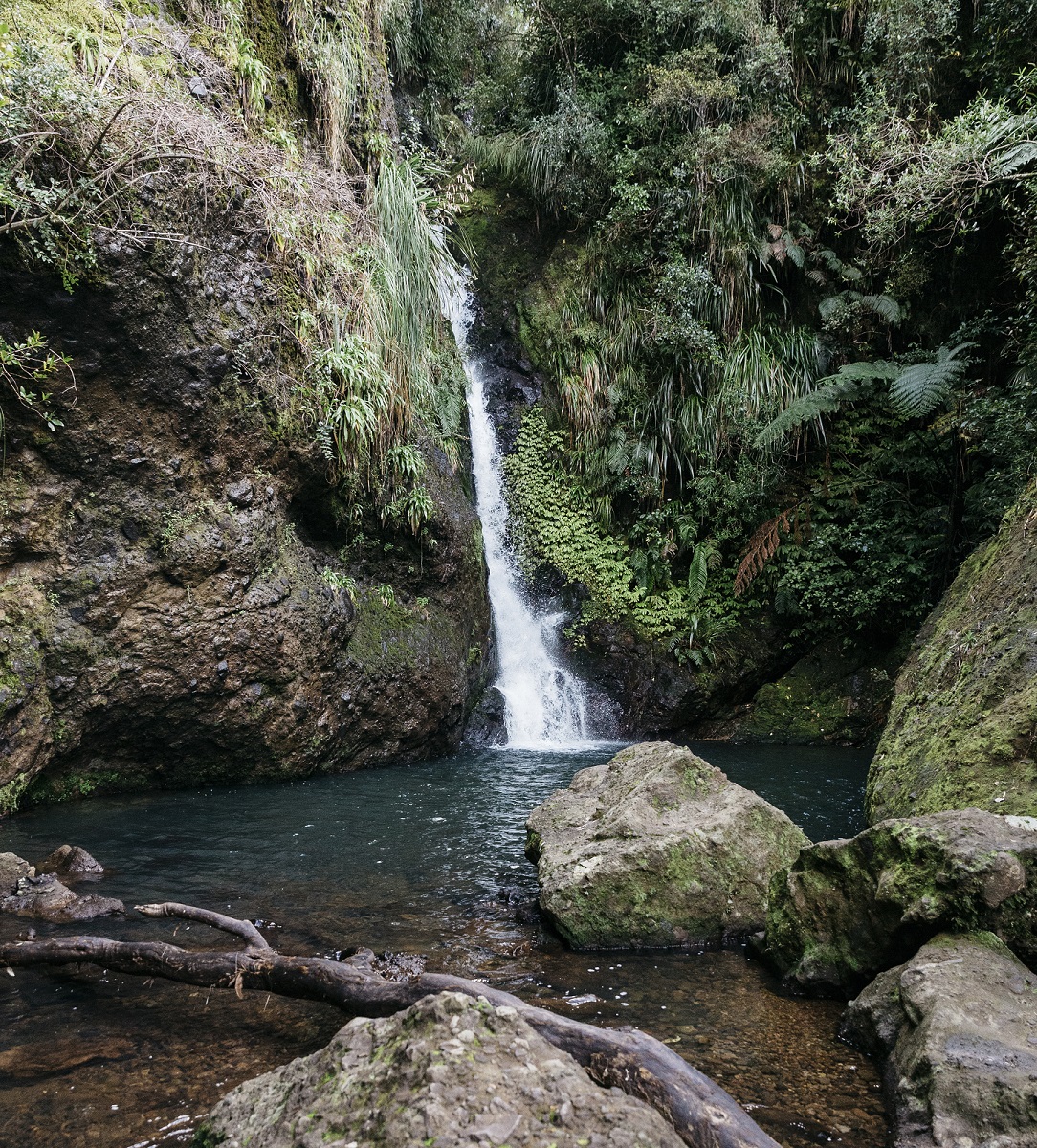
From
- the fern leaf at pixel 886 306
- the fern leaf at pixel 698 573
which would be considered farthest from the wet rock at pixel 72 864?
the fern leaf at pixel 886 306

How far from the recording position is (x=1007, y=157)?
23.0ft

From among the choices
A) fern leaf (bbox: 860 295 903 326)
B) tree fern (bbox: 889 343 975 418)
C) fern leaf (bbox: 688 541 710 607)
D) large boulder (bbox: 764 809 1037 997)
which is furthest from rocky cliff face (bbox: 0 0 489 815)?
fern leaf (bbox: 860 295 903 326)

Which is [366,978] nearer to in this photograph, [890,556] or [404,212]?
[404,212]

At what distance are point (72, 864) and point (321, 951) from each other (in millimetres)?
1976

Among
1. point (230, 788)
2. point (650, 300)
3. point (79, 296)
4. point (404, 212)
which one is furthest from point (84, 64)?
point (650, 300)

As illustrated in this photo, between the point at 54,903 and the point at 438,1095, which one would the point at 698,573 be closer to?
the point at 54,903

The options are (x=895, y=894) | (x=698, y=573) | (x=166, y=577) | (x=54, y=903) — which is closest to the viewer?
(x=895, y=894)

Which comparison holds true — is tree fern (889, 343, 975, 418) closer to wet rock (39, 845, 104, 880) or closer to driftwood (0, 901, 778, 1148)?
driftwood (0, 901, 778, 1148)

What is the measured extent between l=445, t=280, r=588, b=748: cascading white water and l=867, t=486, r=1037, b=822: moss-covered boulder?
15.7 ft

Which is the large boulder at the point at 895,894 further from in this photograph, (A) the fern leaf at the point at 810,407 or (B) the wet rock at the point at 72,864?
(A) the fern leaf at the point at 810,407

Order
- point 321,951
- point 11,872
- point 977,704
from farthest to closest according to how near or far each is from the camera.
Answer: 1. point 977,704
2. point 11,872
3. point 321,951

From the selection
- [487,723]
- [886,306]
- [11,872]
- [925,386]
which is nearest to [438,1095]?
[11,872]

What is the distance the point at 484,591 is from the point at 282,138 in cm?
Result: 540

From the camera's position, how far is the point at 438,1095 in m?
1.51
